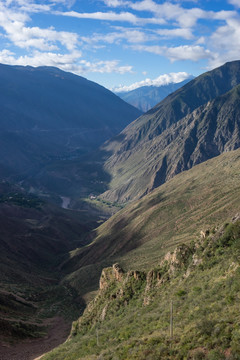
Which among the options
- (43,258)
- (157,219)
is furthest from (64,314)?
(43,258)

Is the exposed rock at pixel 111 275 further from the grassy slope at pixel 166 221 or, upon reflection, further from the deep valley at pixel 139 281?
the grassy slope at pixel 166 221

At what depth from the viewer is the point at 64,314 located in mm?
57156

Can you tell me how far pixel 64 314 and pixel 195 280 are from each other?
36810 mm

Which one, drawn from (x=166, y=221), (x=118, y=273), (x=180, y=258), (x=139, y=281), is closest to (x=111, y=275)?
(x=118, y=273)

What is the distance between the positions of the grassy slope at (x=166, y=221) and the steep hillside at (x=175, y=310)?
77.9 ft

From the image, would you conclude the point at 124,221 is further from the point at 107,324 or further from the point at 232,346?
the point at 232,346

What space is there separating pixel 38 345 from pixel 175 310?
83.1 feet

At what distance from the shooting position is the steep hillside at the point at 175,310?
1747 cm

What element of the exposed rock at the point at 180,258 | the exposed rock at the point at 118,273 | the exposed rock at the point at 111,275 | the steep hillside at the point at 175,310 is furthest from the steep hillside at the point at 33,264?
the exposed rock at the point at 180,258

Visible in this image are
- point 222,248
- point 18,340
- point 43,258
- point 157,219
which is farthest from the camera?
point 43,258

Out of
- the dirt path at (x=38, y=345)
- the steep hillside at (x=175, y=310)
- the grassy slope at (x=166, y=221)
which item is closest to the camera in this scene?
the steep hillside at (x=175, y=310)

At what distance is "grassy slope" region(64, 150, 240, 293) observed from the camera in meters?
69.6

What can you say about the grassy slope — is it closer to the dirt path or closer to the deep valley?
the deep valley

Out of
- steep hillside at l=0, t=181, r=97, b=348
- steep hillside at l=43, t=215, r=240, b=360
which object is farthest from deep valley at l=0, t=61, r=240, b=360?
steep hillside at l=0, t=181, r=97, b=348
